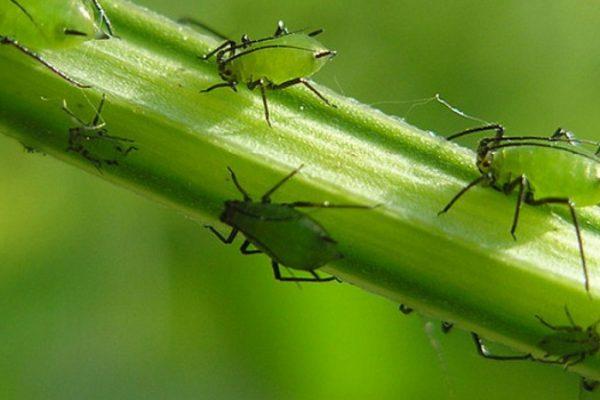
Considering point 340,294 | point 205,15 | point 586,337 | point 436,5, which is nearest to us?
point 586,337

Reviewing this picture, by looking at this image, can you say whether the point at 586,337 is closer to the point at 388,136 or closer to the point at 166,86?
the point at 388,136

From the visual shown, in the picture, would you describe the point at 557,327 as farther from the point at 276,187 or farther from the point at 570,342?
the point at 276,187

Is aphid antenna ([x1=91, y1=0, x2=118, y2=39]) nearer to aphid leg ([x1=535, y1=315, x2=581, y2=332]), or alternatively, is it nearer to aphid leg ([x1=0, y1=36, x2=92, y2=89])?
aphid leg ([x1=0, y1=36, x2=92, y2=89])

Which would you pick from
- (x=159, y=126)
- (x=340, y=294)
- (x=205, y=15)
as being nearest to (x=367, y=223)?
(x=159, y=126)

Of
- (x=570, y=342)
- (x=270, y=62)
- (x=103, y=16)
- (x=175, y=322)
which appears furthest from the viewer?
(x=175, y=322)

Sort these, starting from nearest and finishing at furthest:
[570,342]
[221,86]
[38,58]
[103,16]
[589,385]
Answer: [570,342]
[38,58]
[103,16]
[221,86]
[589,385]

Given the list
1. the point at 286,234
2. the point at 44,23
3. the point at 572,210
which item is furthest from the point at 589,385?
the point at 44,23

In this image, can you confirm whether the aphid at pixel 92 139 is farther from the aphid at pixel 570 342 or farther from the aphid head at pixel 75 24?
the aphid at pixel 570 342

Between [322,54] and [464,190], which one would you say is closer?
[464,190]
